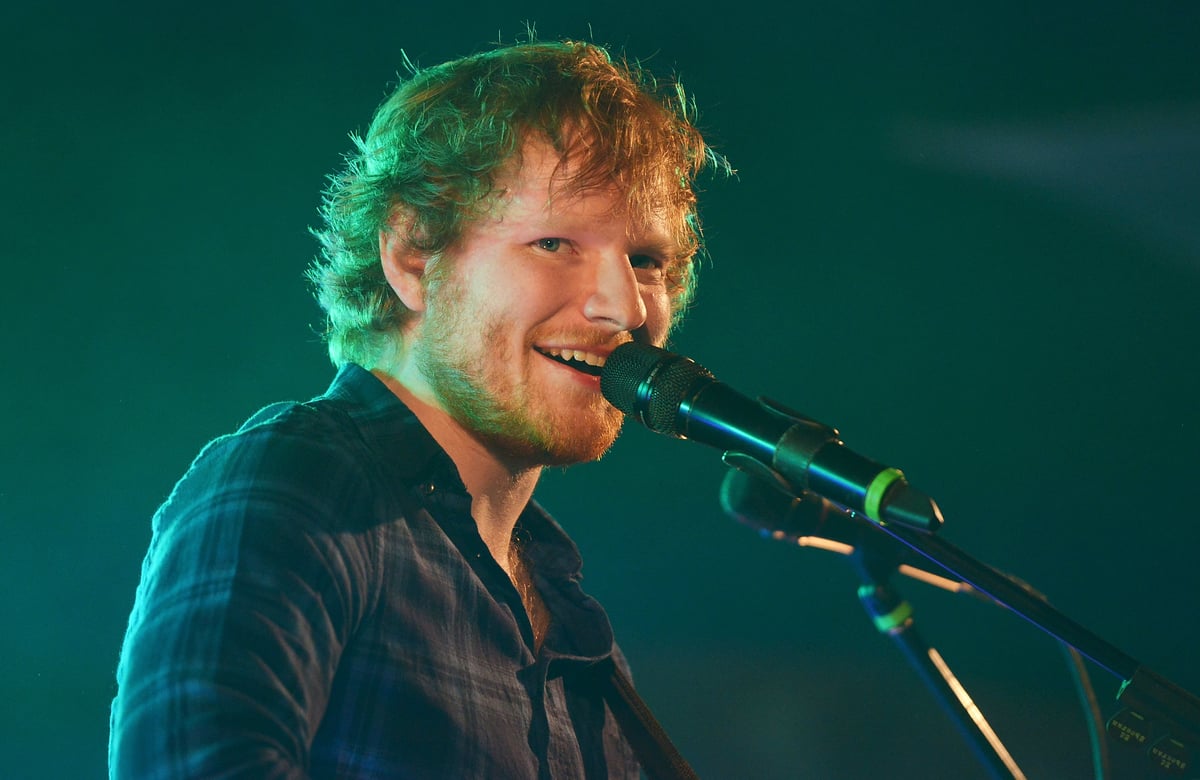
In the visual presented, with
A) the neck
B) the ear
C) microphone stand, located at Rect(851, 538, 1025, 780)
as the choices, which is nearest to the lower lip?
the neck

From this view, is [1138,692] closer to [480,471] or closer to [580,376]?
[580,376]

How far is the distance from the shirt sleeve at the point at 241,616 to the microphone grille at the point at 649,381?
440 mm

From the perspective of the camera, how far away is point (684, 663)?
10.0 feet

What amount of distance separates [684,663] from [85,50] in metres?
2.48

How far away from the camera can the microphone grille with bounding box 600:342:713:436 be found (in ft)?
4.60

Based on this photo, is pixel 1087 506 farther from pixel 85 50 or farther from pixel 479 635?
pixel 85 50

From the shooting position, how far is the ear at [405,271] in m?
1.87

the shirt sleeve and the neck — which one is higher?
the neck

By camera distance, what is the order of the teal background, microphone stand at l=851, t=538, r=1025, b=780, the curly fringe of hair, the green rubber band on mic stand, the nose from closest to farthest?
the green rubber band on mic stand < microphone stand at l=851, t=538, r=1025, b=780 < the nose < the curly fringe of hair < the teal background

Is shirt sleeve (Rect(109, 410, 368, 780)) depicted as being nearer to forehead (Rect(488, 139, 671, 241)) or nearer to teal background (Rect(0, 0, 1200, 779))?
forehead (Rect(488, 139, 671, 241))

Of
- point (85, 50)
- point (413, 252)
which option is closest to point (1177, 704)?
point (413, 252)

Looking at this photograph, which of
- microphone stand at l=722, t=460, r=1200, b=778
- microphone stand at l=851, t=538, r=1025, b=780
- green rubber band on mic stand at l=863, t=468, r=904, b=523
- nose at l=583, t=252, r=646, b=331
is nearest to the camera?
green rubber band on mic stand at l=863, t=468, r=904, b=523

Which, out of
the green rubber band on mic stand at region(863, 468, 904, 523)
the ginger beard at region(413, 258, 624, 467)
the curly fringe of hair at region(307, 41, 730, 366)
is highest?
the curly fringe of hair at region(307, 41, 730, 366)

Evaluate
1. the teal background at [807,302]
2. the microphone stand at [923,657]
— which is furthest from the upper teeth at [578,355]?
the teal background at [807,302]
